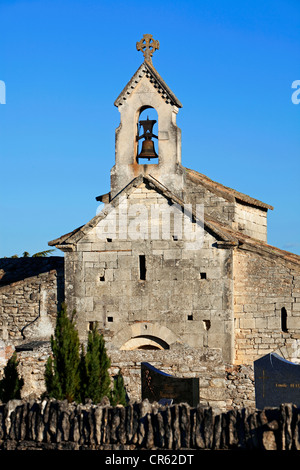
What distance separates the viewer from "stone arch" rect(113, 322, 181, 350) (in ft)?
83.7

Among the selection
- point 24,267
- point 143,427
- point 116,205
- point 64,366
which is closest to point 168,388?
point 64,366

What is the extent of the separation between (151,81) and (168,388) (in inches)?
363

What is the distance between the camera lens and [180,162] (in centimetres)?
2662

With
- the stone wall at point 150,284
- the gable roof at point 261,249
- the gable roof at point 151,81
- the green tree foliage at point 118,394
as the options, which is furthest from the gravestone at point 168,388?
the gable roof at point 151,81

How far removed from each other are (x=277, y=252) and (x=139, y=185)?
4132 millimetres

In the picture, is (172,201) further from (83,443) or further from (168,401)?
(83,443)

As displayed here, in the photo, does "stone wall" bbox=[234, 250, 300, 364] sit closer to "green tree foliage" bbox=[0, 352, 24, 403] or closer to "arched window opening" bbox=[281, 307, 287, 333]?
"arched window opening" bbox=[281, 307, 287, 333]

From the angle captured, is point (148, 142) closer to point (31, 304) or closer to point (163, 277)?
point (163, 277)

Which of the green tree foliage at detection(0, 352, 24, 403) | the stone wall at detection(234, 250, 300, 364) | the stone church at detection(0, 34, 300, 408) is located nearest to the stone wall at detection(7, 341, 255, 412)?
the stone church at detection(0, 34, 300, 408)

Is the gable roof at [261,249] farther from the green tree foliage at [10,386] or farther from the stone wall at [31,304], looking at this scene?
the green tree foliage at [10,386]

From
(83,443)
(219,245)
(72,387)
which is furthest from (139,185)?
(83,443)

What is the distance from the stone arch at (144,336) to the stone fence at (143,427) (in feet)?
28.5

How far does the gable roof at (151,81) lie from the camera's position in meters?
26.4

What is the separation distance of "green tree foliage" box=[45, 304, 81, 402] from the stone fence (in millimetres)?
3867
